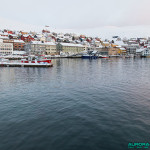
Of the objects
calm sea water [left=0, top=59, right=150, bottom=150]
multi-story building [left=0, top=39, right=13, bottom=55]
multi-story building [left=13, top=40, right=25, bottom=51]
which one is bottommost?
calm sea water [left=0, top=59, right=150, bottom=150]

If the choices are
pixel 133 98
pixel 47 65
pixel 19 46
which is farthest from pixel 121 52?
pixel 133 98

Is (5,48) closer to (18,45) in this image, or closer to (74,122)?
(18,45)

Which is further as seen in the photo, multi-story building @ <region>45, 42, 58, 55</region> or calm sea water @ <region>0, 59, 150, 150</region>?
multi-story building @ <region>45, 42, 58, 55</region>

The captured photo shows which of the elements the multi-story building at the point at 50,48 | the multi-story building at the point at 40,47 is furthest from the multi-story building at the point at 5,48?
the multi-story building at the point at 50,48

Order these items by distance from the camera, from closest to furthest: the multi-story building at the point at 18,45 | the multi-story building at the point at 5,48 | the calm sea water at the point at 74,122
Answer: the calm sea water at the point at 74,122 < the multi-story building at the point at 5,48 < the multi-story building at the point at 18,45

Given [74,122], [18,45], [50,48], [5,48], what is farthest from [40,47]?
[74,122]

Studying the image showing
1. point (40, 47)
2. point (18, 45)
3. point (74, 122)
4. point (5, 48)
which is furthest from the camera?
point (18, 45)

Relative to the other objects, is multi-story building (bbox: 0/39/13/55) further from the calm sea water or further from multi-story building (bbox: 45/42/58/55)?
the calm sea water

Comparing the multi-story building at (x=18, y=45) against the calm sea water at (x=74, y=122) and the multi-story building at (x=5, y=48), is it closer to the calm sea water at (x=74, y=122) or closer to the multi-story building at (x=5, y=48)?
the multi-story building at (x=5, y=48)

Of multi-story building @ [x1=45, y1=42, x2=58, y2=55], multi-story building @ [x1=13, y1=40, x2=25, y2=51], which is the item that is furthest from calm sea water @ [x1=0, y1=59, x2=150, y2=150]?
multi-story building @ [x1=13, y1=40, x2=25, y2=51]

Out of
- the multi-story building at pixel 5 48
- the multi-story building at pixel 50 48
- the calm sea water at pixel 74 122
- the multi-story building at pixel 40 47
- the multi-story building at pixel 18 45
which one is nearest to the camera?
the calm sea water at pixel 74 122

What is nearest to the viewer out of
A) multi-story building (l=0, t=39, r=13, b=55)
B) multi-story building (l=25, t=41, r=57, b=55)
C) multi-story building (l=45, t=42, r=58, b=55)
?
multi-story building (l=0, t=39, r=13, b=55)

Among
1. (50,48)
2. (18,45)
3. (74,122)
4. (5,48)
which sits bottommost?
(74,122)

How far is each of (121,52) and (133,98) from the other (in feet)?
Answer: 565
